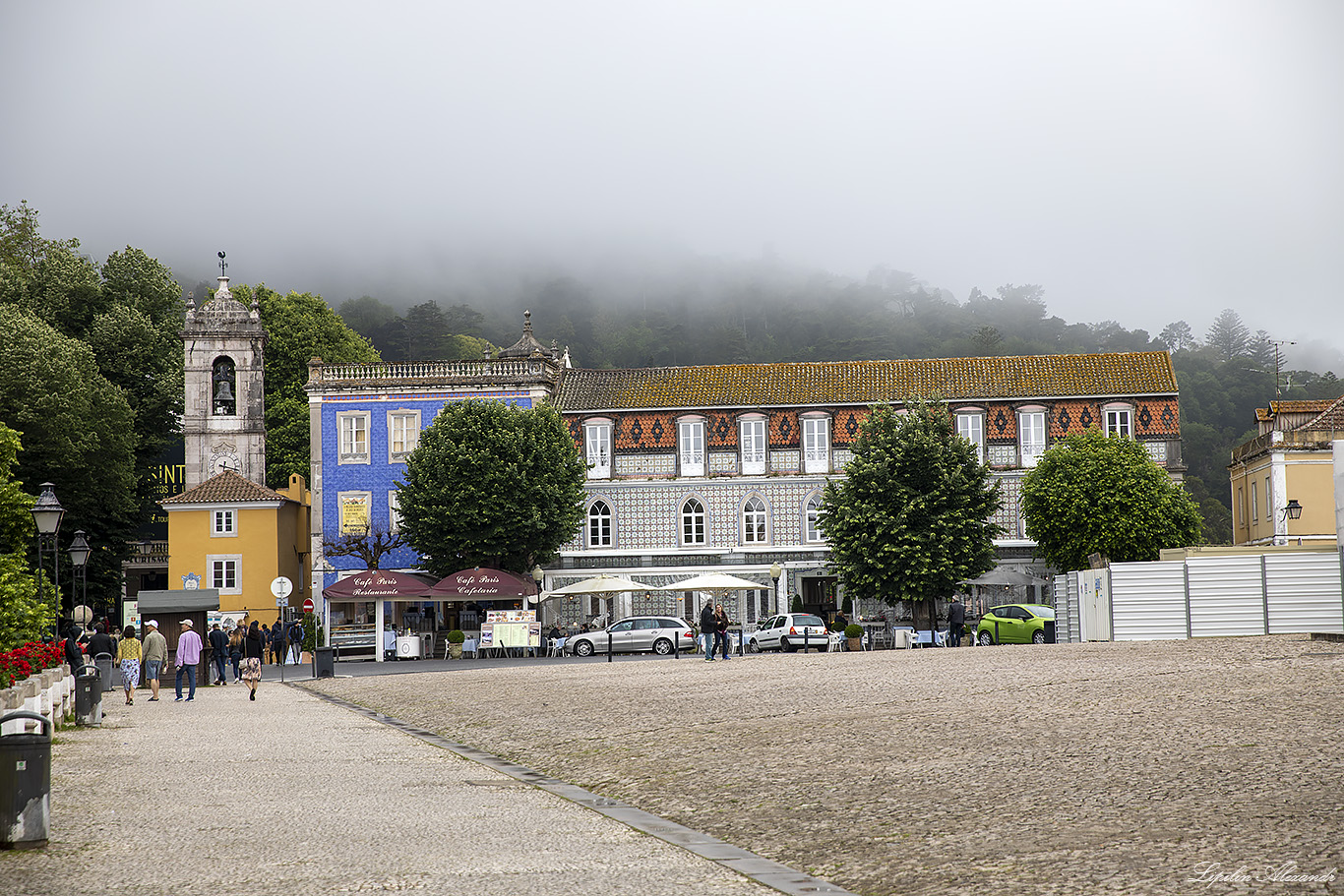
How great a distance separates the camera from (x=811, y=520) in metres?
54.8

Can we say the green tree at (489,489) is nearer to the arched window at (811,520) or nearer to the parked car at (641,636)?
the parked car at (641,636)

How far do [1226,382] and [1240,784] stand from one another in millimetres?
106806

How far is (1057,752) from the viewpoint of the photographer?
12258mm

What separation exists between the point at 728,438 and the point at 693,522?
3559 millimetres

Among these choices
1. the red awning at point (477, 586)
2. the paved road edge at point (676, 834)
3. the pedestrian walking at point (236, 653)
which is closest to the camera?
the paved road edge at point (676, 834)

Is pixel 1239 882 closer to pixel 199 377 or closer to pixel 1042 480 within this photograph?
pixel 1042 480

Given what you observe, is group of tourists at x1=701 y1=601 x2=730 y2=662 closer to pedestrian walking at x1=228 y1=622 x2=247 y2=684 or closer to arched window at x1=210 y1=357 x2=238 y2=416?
pedestrian walking at x1=228 y1=622 x2=247 y2=684

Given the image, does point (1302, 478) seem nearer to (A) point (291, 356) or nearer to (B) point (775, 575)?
(B) point (775, 575)

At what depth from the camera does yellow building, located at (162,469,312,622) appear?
5625 cm

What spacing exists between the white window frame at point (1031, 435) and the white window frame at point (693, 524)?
12.4m

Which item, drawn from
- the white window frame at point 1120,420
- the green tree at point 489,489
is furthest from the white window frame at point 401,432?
the white window frame at point 1120,420

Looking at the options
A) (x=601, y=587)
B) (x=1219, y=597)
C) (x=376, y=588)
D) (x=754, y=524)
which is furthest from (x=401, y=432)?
(x=1219, y=597)

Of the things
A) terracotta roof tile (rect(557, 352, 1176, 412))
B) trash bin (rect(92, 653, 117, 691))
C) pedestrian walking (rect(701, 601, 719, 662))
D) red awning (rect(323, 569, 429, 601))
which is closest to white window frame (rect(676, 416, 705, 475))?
terracotta roof tile (rect(557, 352, 1176, 412))

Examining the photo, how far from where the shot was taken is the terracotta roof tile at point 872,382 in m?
55.2
